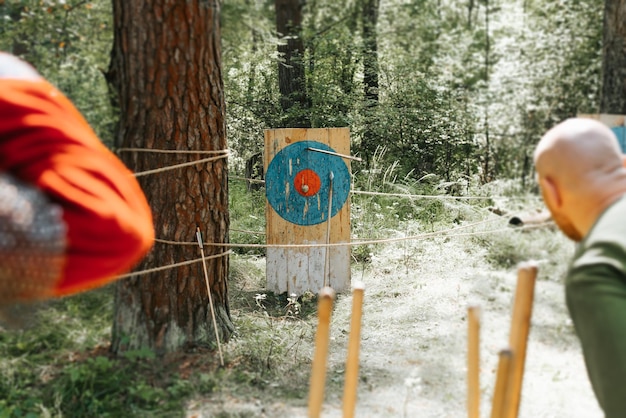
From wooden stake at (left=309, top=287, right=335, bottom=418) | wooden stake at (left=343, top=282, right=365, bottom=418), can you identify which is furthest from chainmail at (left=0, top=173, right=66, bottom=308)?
wooden stake at (left=343, top=282, right=365, bottom=418)

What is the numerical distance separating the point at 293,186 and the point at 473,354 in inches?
92.2

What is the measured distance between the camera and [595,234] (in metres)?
0.84

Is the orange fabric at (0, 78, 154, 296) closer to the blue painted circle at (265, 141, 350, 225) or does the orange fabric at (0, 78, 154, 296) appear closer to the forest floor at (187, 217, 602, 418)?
the forest floor at (187, 217, 602, 418)

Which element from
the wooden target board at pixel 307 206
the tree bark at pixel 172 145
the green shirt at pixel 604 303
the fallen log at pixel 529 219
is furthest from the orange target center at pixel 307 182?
the green shirt at pixel 604 303

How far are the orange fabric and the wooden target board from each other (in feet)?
8.99

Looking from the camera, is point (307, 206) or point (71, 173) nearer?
point (71, 173)

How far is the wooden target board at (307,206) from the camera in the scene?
328 centimetres

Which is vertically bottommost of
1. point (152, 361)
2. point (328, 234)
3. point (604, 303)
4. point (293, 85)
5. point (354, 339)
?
point (152, 361)

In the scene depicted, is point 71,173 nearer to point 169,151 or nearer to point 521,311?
point 521,311

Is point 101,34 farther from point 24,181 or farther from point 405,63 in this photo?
point 405,63

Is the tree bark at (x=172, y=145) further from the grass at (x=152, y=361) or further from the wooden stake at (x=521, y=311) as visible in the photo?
the wooden stake at (x=521, y=311)

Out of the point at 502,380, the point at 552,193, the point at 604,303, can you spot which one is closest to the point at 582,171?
the point at 552,193

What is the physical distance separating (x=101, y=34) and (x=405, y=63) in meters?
2.15

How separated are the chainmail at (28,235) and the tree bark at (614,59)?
2269 millimetres
